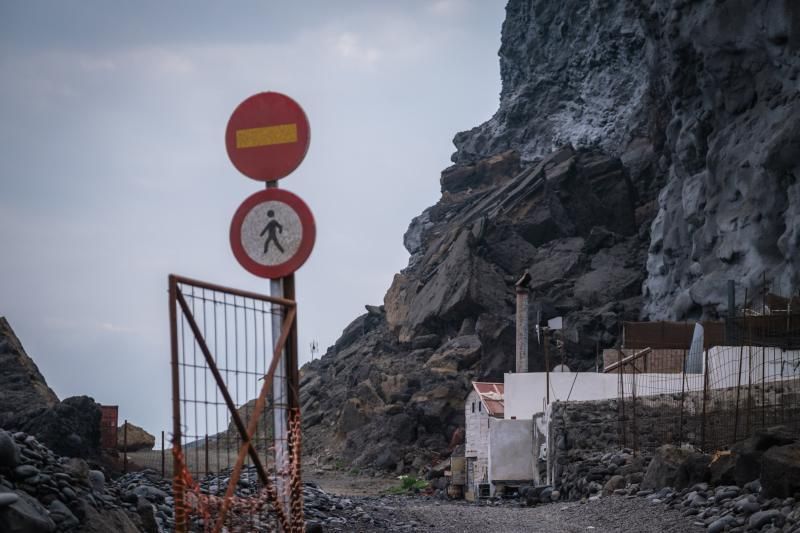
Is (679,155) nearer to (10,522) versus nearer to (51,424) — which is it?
(51,424)

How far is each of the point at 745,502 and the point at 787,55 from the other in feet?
110

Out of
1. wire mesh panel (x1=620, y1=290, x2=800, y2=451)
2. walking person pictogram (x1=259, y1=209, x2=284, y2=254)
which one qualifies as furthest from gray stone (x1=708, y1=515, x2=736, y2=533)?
walking person pictogram (x1=259, y1=209, x2=284, y2=254)

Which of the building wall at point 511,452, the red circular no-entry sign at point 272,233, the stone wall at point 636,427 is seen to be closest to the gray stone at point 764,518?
the stone wall at point 636,427

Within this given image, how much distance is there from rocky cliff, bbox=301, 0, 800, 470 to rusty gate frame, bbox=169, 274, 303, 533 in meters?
38.3

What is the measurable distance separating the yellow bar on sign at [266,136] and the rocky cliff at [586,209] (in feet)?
125

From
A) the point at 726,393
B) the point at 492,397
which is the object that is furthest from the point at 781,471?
the point at 492,397

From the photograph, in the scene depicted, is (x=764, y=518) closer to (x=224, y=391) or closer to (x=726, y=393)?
(x=224, y=391)

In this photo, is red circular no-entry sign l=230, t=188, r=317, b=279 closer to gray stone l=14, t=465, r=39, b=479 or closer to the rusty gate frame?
the rusty gate frame

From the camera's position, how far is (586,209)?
76188mm

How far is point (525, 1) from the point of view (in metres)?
111

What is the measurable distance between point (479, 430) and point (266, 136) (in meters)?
33.3

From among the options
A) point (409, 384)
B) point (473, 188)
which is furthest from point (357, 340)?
point (409, 384)

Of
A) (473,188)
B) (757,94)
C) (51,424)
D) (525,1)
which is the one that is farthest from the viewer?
(525,1)

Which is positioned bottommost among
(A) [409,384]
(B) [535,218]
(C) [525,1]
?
(A) [409,384]
